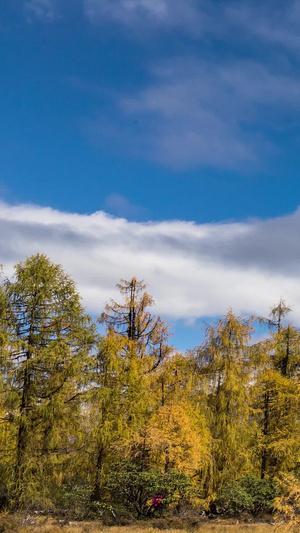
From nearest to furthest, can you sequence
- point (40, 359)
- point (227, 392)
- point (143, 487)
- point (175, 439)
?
point (40, 359), point (143, 487), point (175, 439), point (227, 392)

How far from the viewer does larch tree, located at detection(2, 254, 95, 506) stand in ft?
59.5

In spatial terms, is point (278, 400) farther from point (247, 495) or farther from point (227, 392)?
point (247, 495)

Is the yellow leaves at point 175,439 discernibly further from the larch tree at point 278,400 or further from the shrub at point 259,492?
the larch tree at point 278,400

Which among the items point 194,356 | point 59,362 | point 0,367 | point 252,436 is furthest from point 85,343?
point 252,436

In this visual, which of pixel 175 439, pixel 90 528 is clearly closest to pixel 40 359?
pixel 90 528

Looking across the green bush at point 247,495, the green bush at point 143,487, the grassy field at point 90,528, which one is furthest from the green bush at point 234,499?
the green bush at point 143,487

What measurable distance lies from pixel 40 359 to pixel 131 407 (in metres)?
6.47

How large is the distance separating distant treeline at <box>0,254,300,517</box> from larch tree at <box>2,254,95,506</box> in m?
0.05

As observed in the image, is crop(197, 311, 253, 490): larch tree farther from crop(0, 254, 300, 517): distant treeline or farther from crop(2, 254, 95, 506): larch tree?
crop(2, 254, 95, 506): larch tree

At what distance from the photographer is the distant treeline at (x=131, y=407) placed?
18453 millimetres

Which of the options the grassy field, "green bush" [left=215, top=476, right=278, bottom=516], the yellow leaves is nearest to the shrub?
"green bush" [left=215, top=476, right=278, bottom=516]

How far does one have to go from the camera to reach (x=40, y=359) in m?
18.5

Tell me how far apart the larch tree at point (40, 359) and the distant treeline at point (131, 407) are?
0.17ft

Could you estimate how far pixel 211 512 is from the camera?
85.9 feet
